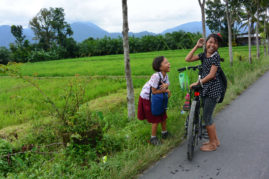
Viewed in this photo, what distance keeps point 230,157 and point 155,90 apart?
142 centimetres

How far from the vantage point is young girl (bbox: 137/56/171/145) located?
3.27 metres

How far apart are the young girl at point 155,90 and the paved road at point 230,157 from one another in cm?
44

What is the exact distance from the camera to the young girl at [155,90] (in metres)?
3.27

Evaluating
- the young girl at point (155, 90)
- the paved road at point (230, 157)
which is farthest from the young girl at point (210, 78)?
the young girl at point (155, 90)

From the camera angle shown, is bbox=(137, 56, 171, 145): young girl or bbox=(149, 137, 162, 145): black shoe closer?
bbox=(137, 56, 171, 145): young girl

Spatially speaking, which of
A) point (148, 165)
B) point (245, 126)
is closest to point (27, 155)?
point (148, 165)

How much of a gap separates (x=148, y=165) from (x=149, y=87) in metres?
1.17

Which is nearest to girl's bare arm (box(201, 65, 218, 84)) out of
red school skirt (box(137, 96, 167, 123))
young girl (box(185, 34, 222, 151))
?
young girl (box(185, 34, 222, 151))

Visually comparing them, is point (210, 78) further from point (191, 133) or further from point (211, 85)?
point (191, 133)

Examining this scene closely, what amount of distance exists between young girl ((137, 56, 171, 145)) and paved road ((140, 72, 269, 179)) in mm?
442

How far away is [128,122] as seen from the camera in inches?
184

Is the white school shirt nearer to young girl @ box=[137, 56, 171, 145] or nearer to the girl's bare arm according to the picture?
young girl @ box=[137, 56, 171, 145]

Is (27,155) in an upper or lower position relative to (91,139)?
lower

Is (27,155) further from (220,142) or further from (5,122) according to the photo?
(220,142)
